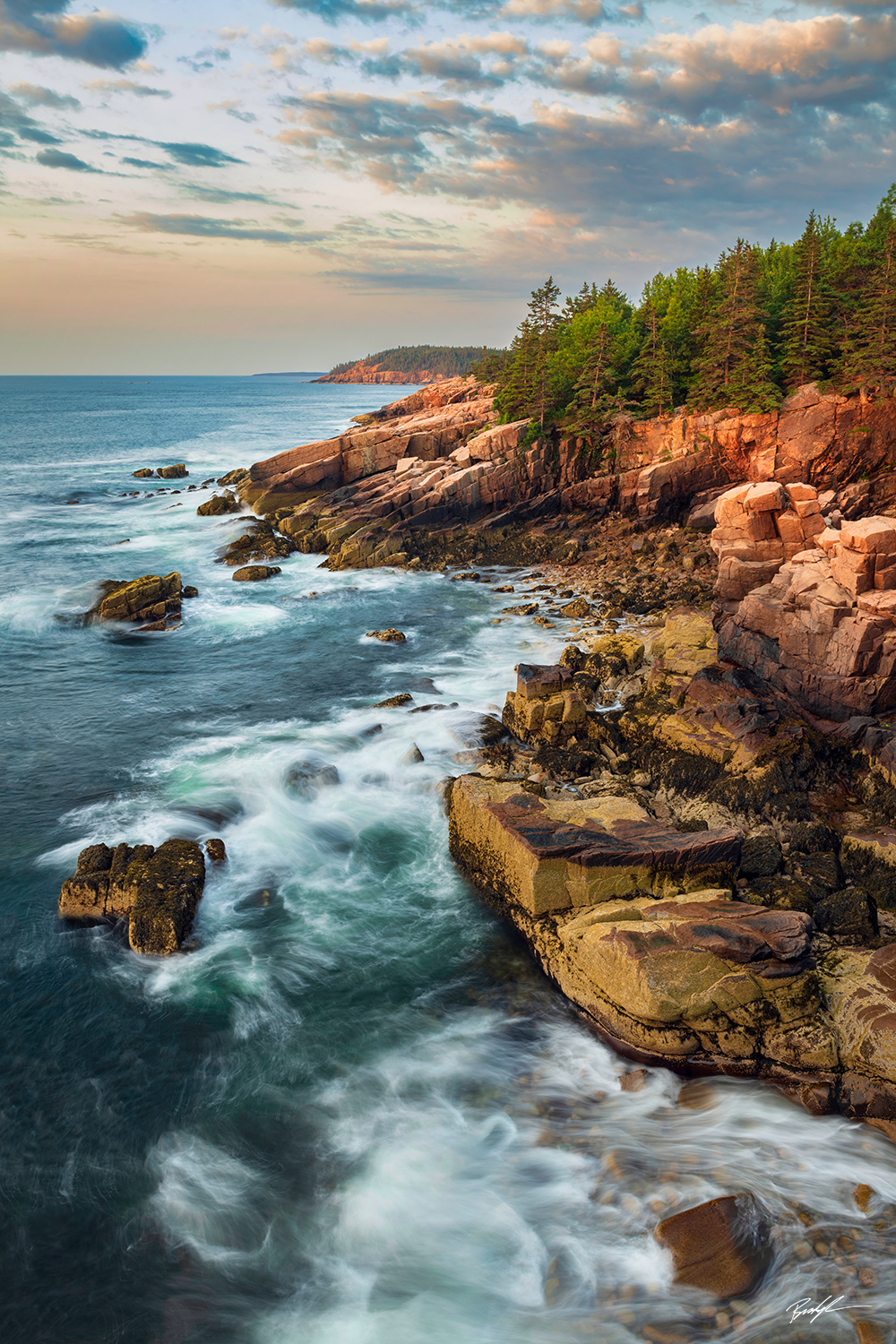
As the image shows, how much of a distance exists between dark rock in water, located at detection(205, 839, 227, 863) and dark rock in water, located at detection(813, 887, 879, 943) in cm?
1326

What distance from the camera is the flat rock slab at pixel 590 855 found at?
580 inches

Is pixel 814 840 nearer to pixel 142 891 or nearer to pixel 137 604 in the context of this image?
pixel 142 891

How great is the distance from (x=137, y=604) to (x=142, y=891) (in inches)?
963

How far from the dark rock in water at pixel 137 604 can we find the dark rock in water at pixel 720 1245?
33203 millimetres

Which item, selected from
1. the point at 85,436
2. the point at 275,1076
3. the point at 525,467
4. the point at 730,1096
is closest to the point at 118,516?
the point at 525,467

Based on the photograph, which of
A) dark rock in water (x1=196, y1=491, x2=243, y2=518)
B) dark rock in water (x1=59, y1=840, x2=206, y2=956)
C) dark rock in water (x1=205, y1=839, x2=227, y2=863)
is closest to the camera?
dark rock in water (x1=59, y1=840, x2=206, y2=956)

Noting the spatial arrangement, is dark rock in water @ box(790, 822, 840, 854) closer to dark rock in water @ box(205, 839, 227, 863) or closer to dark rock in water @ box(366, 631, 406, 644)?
dark rock in water @ box(205, 839, 227, 863)

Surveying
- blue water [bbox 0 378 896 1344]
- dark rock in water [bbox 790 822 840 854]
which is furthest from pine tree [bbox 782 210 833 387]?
dark rock in water [bbox 790 822 840 854]

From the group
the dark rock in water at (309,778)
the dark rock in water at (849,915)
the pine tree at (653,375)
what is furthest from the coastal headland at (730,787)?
the pine tree at (653,375)

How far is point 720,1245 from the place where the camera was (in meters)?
9.63

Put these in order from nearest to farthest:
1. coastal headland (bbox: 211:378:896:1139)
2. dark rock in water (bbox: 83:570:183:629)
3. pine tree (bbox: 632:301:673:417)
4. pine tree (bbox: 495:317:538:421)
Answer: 1. coastal headland (bbox: 211:378:896:1139)
2. dark rock in water (bbox: 83:570:183:629)
3. pine tree (bbox: 632:301:673:417)
4. pine tree (bbox: 495:317:538:421)

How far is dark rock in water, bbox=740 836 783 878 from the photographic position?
52.1 ft

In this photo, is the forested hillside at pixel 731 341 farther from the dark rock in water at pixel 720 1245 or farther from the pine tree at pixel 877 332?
the dark rock in water at pixel 720 1245

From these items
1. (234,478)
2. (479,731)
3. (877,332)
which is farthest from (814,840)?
(234,478)
